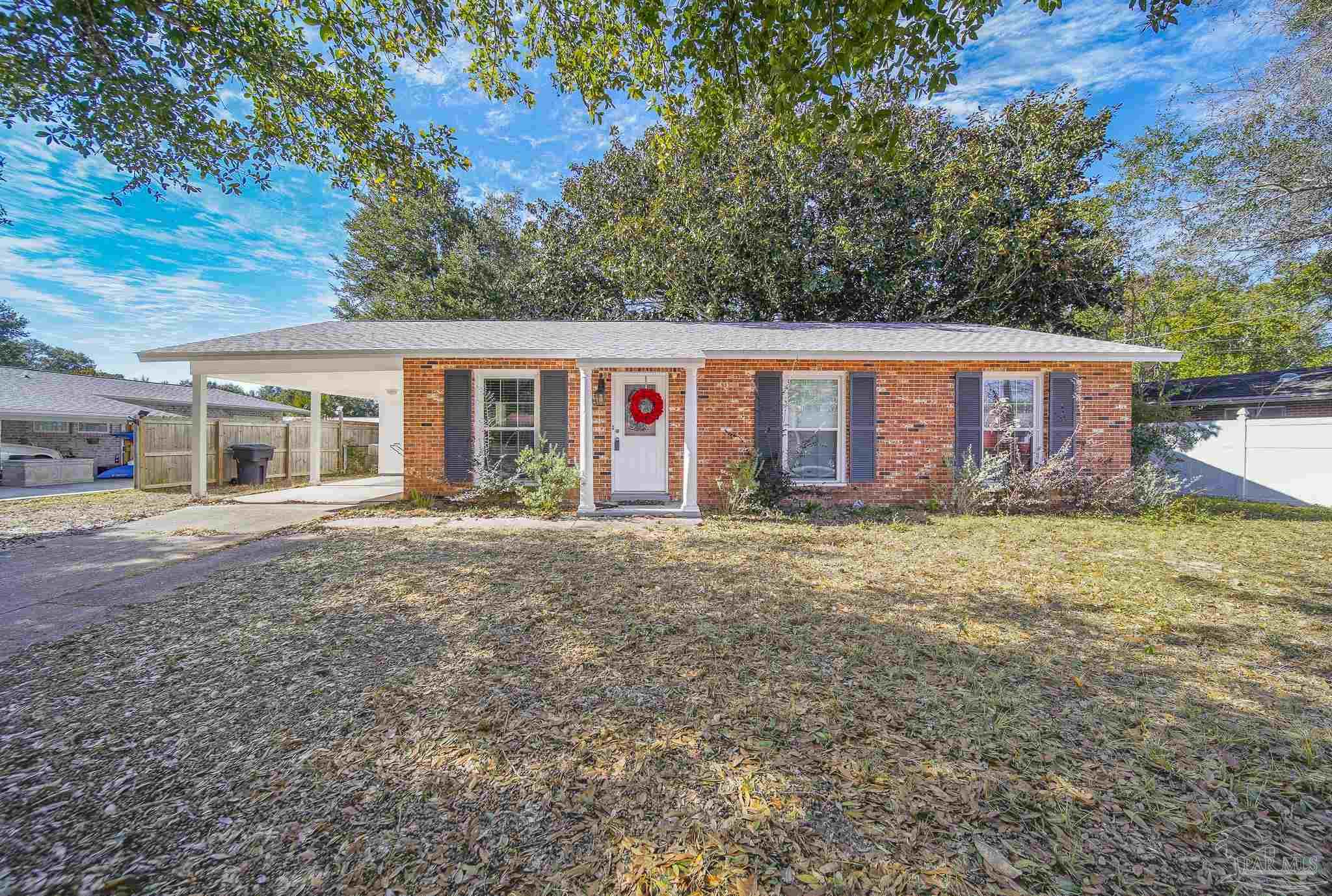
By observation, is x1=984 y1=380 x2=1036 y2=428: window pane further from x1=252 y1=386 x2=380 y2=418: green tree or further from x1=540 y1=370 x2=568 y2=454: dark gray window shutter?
x1=252 y1=386 x2=380 y2=418: green tree

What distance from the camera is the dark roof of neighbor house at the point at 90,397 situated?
1459 centimetres

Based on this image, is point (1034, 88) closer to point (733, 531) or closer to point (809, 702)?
point (733, 531)

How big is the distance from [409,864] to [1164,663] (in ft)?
13.8

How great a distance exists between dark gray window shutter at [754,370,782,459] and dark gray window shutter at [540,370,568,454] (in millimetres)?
3168

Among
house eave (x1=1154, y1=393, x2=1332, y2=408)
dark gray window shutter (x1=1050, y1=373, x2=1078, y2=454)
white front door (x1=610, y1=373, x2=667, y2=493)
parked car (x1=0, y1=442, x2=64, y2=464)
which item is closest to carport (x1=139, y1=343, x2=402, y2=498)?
white front door (x1=610, y1=373, x2=667, y2=493)

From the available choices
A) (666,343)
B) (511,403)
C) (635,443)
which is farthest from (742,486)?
(511,403)

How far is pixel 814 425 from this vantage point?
28.8 feet

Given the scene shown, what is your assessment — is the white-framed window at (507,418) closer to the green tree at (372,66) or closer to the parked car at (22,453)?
the green tree at (372,66)

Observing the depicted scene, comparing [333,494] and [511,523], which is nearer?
[511,523]

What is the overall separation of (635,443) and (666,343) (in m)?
1.87

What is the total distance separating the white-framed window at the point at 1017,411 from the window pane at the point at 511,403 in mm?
7703

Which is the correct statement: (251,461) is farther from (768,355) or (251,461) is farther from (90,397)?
(90,397)

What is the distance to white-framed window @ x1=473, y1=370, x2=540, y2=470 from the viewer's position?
344 inches

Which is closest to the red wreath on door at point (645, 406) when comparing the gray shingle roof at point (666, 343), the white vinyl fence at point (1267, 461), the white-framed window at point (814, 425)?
the gray shingle roof at point (666, 343)
